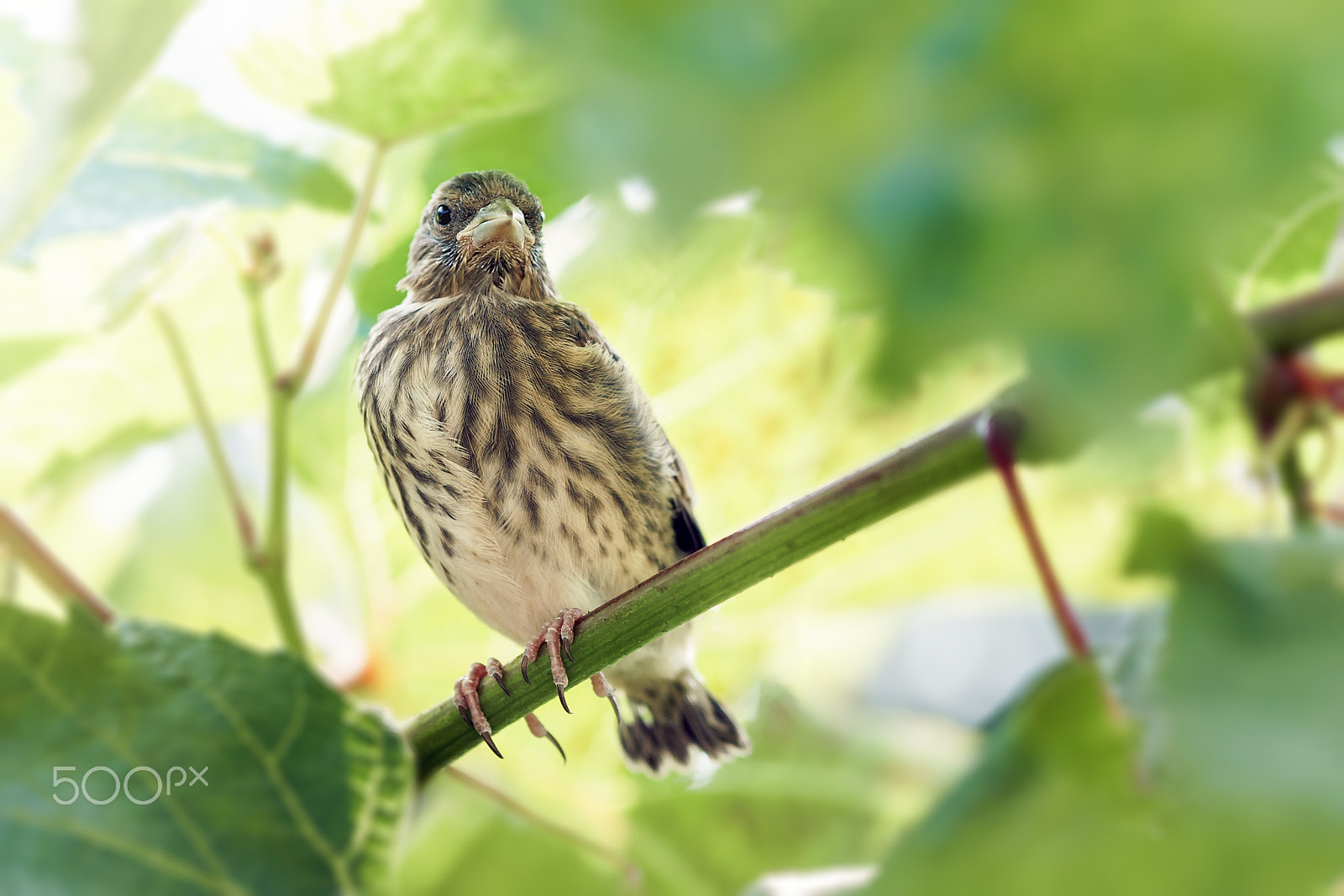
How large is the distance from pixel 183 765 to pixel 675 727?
0.21 m

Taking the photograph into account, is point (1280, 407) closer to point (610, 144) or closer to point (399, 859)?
point (610, 144)

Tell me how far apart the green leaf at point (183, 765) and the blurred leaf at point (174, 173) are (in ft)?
0.44

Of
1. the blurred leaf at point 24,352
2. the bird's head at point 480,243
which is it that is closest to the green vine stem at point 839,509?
the bird's head at point 480,243

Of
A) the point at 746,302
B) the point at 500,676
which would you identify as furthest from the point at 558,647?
the point at 746,302

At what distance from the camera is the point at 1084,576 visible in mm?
401

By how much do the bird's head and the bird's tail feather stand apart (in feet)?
0.63

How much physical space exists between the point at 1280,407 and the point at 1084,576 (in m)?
0.18

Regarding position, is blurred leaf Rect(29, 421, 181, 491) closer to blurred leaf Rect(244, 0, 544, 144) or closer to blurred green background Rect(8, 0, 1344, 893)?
blurred green background Rect(8, 0, 1344, 893)

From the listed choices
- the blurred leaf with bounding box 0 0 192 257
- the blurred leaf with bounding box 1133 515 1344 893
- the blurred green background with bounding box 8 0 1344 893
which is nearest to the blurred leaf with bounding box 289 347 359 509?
the blurred green background with bounding box 8 0 1344 893

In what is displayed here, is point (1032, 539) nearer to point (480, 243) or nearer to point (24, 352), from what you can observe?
point (480, 243)

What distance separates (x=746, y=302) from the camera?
0.37 meters

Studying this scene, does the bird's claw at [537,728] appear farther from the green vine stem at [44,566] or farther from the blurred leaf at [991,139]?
the blurred leaf at [991,139]

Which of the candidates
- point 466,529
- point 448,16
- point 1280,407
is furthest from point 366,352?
point 1280,407

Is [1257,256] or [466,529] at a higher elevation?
[466,529]
